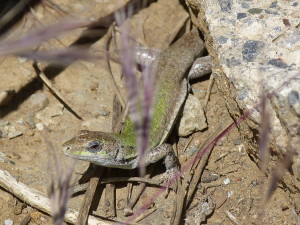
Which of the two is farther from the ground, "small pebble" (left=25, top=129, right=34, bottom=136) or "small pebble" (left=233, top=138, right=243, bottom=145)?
"small pebble" (left=25, top=129, right=34, bottom=136)

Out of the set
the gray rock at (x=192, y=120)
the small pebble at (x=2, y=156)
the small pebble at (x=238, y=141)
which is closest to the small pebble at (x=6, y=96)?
the small pebble at (x=2, y=156)

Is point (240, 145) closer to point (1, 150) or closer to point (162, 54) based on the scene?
point (162, 54)

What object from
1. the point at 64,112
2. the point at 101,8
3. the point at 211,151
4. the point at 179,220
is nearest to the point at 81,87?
the point at 64,112

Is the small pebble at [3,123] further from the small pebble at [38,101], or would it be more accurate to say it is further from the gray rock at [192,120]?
the gray rock at [192,120]

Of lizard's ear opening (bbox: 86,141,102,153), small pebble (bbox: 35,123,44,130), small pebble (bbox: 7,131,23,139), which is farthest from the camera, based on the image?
small pebble (bbox: 35,123,44,130)

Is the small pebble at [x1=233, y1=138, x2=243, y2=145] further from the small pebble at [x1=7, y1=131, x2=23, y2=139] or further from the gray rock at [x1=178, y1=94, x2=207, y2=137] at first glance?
the small pebble at [x1=7, y1=131, x2=23, y2=139]

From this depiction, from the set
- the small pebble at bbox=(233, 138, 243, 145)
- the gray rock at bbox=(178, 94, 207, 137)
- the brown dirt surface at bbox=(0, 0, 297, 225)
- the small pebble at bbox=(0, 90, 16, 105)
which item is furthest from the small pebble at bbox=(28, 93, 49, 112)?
the small pebble at bbox=(233, 138, 243, 145)
